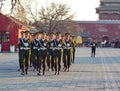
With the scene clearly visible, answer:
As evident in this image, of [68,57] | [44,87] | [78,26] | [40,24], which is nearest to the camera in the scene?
[44,87]

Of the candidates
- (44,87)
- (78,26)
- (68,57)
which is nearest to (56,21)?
(78,26)

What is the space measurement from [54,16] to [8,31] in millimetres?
27660

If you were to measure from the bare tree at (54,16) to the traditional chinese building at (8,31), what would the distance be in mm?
26315

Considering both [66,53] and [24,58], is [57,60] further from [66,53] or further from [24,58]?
[66,53]

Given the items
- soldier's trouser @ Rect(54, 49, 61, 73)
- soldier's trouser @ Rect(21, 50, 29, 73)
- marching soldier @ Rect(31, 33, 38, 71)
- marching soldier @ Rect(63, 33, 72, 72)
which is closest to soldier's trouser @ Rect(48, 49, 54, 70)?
soldier's trouser @ Rect(54, 49, 61, 73)

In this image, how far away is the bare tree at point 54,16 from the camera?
78562 millimetres

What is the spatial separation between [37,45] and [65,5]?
59625mm

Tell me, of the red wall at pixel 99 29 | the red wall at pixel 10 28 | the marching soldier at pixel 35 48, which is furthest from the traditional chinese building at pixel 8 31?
the red wall at pixel 99 29

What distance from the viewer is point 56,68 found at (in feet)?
65.4

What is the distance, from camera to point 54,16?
78.9m

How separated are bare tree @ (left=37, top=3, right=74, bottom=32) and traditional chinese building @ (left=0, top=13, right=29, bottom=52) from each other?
26315 mm

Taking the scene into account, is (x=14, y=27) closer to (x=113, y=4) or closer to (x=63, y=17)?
(x=63, y=17)

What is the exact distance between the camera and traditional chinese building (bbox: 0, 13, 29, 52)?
168 ft

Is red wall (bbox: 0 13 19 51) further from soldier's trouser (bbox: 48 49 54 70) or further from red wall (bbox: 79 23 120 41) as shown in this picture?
red wall (bbox: 79 23 120 41)
